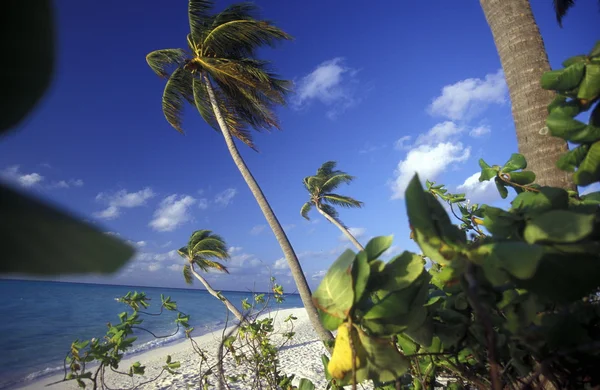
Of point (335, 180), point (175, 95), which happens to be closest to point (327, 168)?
point (335, 180)

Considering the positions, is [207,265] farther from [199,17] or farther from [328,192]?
[199,17]

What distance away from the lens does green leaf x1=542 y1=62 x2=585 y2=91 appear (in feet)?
1.75

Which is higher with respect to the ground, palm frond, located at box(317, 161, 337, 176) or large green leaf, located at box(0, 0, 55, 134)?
palm frond, located at box(317, 161, 337, 176)

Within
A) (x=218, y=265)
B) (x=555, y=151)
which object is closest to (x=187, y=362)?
(x=218, y=265)

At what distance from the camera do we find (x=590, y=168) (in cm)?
52

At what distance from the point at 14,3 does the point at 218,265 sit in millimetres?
17564

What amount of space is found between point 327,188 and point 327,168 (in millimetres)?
1307

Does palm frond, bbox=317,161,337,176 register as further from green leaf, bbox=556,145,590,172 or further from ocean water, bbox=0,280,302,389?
green leaf, bbox=556,145,590,172

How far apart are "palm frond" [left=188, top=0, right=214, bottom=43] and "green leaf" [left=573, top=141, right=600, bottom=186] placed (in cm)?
846

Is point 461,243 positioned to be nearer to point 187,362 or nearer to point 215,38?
point 215,38

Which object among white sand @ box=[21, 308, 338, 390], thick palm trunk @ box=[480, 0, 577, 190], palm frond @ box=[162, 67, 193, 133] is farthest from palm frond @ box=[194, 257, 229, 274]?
thick palm trunk @ box=[480, 0, 577, 190]

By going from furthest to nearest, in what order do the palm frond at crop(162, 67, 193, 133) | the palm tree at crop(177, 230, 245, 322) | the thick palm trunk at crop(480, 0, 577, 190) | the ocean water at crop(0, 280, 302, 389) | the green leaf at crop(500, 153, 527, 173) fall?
the palm tree at crop(177, 230, 245, 322) → the ocean water at crop(0, 280, 302, 389) → the palm frond at crop(162, 67, 193, 133) → the thick palm trunk at crop(480, 0, 577, 190) → the green leaf at crop(500, 153, 527, 173)

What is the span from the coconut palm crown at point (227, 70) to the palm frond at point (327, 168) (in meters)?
10.9

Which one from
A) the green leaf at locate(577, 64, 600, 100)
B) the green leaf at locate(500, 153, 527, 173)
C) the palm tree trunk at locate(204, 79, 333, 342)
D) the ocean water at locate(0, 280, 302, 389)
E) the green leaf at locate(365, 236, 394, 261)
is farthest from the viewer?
the ocean water at locate(0, 280, 302, 389)
